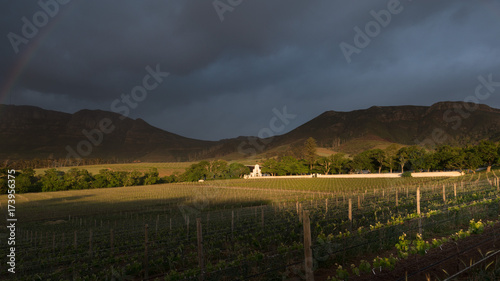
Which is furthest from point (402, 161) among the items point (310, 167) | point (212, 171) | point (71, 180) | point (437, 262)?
point (71, 180)

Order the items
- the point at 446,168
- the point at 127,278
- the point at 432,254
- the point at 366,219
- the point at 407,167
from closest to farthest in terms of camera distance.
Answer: the point at 432,254 → the point at 127,278 → the point at 366,219 → the point at 446,168 → the point at 407,167

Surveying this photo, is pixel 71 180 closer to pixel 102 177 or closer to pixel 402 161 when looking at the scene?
pixel 102 177

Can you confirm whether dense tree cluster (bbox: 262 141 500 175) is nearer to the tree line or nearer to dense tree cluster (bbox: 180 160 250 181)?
dense tree cluster (bbox: 180 160 250 181)

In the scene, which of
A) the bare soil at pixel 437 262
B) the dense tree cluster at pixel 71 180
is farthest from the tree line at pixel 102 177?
the bare soil at pixel 437 262

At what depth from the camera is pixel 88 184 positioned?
92.6 m

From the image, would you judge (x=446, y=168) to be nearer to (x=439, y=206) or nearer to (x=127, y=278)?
(x=439, y=206)

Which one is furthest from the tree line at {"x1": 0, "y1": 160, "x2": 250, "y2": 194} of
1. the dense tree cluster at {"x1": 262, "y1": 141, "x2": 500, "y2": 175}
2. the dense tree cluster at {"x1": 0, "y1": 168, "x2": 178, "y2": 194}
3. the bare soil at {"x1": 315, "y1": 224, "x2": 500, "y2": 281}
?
the bare soil at {"x1": 315, "y1": 224, "x2": 500, "y2": 281}

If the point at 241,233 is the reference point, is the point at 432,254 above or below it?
above

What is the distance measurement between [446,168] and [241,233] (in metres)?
76.6

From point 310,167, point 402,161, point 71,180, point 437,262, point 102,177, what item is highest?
point 437,262

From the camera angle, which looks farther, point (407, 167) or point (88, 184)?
point (88, 184)

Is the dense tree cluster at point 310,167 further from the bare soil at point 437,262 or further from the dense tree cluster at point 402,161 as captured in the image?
the bare soil at point 437,262

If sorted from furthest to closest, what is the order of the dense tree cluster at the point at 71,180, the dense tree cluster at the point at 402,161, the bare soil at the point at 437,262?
the dense tree cluster at the point at 71,180 → the dense tree cluster at the point at 402,161 → the bare soil at the point at 437,262

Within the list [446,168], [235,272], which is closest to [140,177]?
[446,168]
